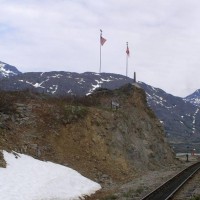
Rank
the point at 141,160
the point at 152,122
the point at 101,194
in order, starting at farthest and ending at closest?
the point at 152,122
the point at 141,160
the point at 101,194

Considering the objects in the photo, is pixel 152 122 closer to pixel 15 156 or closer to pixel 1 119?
pixel 1 119

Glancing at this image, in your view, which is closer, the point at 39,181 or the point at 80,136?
the point at 39,181

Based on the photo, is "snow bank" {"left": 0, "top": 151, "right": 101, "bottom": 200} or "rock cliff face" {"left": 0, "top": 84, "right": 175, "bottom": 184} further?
"rock cliff face" {"left": 0, "top": 84, "right": 175, "bottom": 184}

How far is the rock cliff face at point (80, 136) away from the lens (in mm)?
29395

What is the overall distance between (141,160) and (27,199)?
75.8 feet

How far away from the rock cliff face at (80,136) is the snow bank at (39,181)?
1882mm

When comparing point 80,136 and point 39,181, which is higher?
point 80,136

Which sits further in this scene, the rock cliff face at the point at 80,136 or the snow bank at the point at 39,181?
the rock cliff face at the point at 80,136

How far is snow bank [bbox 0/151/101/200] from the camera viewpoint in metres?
18.5

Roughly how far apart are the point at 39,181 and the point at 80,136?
40.4 feet

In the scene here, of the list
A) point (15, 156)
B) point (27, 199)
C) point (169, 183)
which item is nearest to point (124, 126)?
point (169, 183)

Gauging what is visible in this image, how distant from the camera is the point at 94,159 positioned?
31812mm

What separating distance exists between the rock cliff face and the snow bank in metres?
1.88

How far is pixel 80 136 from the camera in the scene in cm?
3344
